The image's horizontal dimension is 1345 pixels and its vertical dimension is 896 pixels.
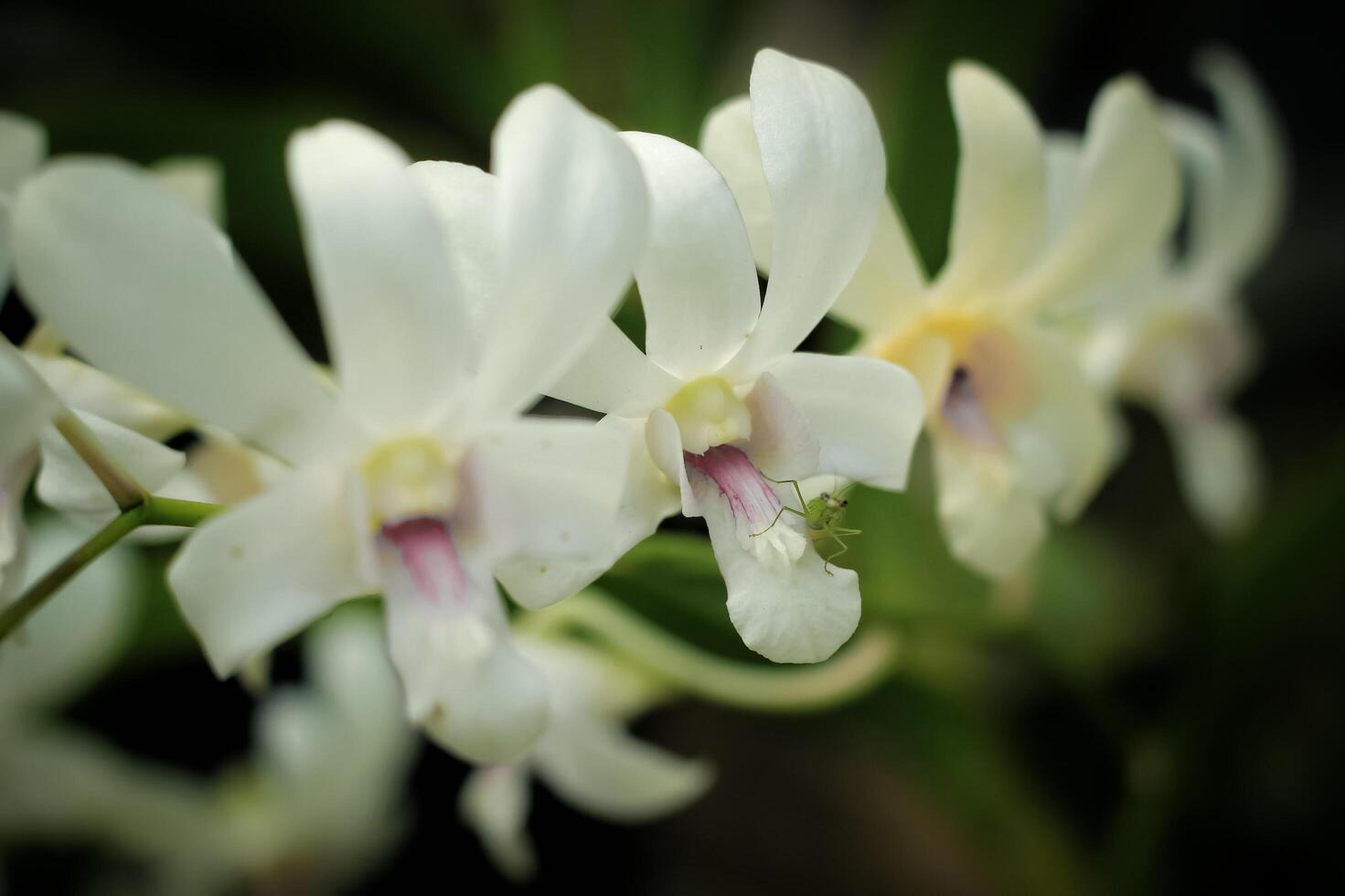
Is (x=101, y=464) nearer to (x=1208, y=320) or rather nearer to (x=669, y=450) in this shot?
(x=669, y=450)

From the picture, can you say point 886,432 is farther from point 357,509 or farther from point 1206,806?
point 1206,806

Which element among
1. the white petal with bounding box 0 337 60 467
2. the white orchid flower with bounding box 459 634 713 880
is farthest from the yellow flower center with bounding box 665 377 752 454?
the white orchid flower with bounding box 459 634 713 880

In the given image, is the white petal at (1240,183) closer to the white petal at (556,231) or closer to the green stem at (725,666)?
the green stem at (725,666)

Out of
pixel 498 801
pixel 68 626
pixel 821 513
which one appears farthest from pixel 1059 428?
pixel 68 626

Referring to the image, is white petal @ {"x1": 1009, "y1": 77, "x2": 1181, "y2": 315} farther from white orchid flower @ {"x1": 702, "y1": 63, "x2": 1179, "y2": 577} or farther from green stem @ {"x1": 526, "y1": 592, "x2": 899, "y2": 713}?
green stem @ {"x1": 526, "y1": 592, "x2": 899, "y2": 713}

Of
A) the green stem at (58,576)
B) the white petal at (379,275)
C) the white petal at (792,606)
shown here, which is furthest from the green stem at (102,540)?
the white petal at (792,606)

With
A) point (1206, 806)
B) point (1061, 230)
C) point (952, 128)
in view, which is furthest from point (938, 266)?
point (1206, 806)
